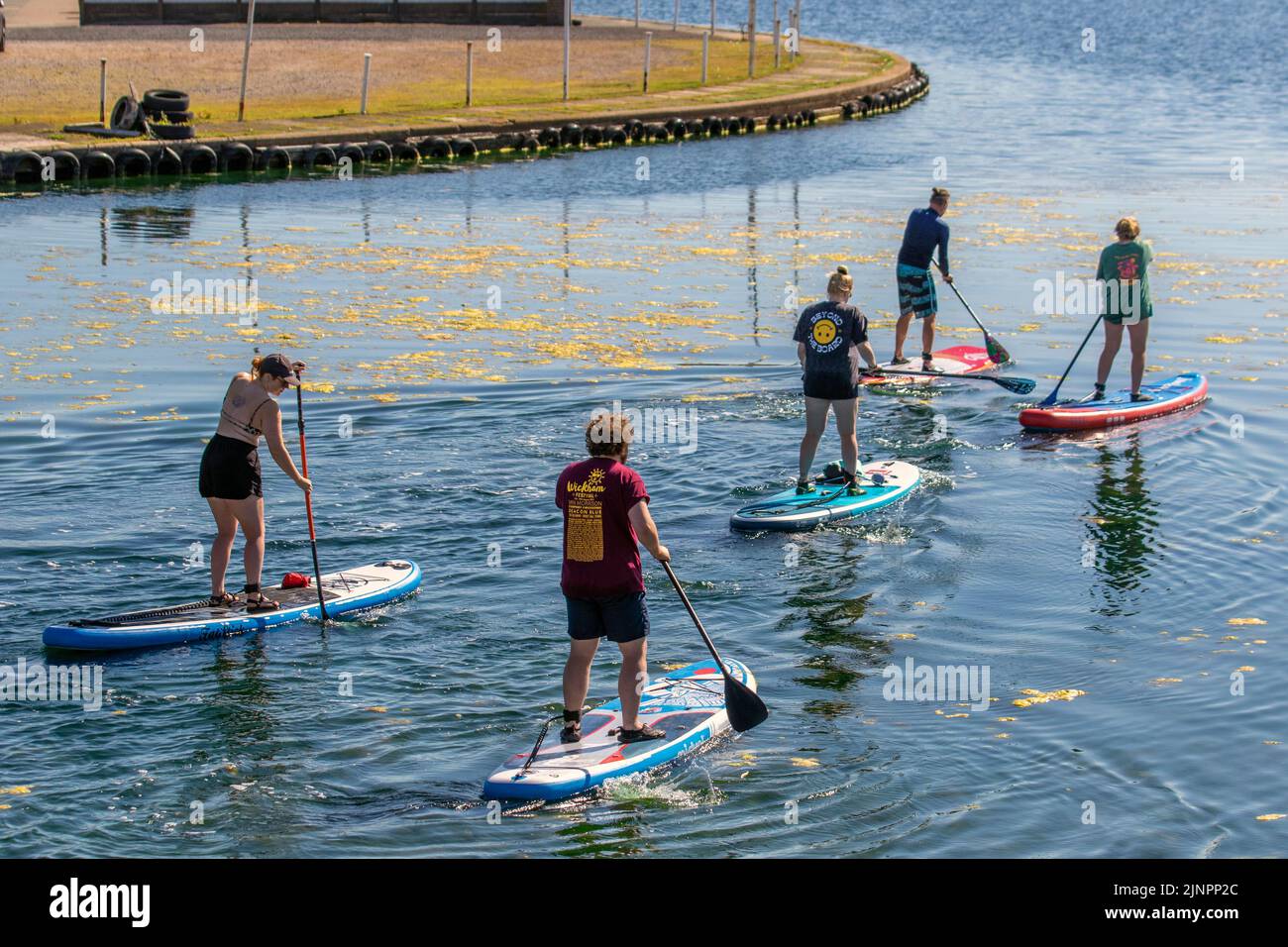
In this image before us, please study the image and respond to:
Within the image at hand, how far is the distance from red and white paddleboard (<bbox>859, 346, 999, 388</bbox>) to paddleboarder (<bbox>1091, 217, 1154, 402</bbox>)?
2.15 m

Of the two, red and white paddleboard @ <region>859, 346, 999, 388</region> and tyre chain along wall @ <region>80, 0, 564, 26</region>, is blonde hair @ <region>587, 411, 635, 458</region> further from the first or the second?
tyre chain along wall @ <region>80, 0, 564, 26</region>

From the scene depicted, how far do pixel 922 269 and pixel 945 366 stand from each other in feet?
4.79

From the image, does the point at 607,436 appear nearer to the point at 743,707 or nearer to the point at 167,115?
the point at 743,707

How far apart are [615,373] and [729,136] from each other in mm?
30896

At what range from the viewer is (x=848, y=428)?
55.2 ft

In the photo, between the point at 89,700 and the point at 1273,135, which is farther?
the point at 1273,135

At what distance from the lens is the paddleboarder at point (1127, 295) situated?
64.6ft

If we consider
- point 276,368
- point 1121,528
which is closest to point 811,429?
point 1121,528

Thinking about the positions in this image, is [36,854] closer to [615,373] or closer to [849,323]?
[849,323]

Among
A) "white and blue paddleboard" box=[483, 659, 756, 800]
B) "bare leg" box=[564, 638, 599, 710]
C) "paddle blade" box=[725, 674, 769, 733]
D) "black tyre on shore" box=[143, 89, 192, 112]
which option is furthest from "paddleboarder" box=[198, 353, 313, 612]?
"black tyre on shore" box=[143, 89, 192, 112]

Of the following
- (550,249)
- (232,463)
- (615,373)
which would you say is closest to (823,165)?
(550,249)

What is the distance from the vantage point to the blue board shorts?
22172 mm

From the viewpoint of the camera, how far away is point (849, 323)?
1622 centimetres
